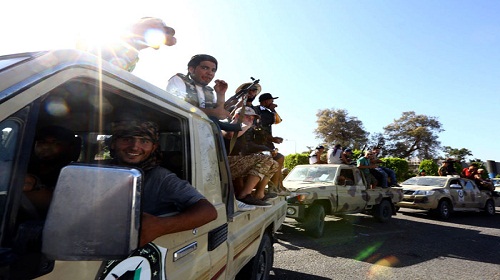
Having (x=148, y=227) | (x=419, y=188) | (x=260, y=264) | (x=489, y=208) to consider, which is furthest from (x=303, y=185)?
(x=489, y=208)

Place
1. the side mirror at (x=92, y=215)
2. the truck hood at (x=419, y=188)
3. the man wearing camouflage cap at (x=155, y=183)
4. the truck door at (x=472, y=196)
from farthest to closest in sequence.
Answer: the truck door at (x=472, y=196) → the truck hood at (x=419, y=188) → the man wearing camouflage cap at (x=155, y=183) → the side mirror at (x=92, y=215)

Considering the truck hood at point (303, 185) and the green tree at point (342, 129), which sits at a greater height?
the green tree at point (342, 129)

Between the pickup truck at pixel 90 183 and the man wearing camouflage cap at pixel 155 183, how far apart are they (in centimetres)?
13

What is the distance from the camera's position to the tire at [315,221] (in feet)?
21.5

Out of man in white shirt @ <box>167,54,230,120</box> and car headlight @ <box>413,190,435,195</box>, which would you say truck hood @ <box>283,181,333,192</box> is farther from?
car headlight @ <box>413,190,435,195</box>

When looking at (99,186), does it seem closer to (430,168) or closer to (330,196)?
(330,196)

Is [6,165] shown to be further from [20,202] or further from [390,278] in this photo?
[390,278]

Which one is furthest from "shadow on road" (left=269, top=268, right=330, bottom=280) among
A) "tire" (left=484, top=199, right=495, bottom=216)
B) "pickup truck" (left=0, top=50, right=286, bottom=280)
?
"tire" (left=484, top=199, right=495, bottom=216)

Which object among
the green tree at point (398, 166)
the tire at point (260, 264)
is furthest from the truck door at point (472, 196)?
the tire at point (260, 264)

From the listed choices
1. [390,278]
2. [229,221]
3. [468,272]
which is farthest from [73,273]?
[468,272]

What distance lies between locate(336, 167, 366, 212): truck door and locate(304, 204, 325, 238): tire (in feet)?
Result: 2.88

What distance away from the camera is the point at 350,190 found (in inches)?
304

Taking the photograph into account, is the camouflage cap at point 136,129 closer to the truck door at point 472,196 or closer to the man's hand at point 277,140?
the man's hand at point 277,140

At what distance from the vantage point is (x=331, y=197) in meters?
7.05
